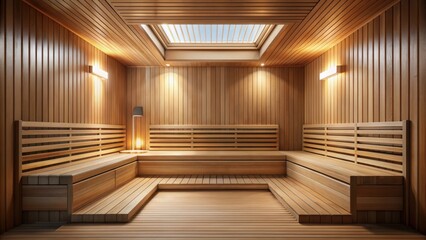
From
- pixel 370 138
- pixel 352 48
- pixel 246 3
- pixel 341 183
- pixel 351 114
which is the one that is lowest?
pixel 341 183

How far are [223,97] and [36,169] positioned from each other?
4.05 meters

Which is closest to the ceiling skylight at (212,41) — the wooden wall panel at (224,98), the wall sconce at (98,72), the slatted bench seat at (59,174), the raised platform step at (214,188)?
the wooden wall panel at (224,98)

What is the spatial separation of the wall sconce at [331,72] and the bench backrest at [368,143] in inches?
34.8

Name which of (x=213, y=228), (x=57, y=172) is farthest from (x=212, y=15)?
(x=57, y=172)

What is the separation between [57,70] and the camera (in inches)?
151

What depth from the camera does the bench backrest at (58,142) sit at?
3178 millimetres

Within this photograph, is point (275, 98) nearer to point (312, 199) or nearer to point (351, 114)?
point (351, 114)

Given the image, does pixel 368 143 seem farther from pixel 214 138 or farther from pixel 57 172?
pixel 57 172

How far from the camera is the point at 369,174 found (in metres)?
3.18

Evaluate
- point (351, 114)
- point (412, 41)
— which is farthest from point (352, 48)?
point (412, 41)

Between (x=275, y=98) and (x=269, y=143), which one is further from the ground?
(x=275, y=98)

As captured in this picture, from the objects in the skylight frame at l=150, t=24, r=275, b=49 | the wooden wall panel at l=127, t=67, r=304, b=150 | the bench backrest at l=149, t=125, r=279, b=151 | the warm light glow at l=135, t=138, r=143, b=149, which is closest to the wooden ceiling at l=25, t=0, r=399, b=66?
the skylight frame at l=150, t=24, r=275, b=49

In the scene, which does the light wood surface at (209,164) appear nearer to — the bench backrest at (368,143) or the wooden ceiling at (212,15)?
the bench backrest at (368,143)

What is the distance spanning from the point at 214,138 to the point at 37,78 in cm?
381
